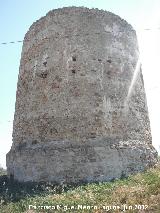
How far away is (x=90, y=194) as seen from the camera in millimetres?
8234

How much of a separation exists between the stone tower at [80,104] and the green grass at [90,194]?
543 millimetres

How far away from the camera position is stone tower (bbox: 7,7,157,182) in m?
10.1

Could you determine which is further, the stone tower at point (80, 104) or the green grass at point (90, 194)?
the stone tower at point (80, 104)

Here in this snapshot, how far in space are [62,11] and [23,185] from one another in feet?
19.7

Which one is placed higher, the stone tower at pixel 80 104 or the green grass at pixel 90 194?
the stone tower at pixel 80 104

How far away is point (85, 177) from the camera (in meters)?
9.78

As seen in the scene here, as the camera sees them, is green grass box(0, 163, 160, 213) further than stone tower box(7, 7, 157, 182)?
No

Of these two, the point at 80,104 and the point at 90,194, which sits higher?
the point at 80,104

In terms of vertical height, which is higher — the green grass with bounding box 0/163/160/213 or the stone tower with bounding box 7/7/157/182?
the stone tower with bounding box 7/7/157/182

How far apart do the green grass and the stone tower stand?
54 centimetres

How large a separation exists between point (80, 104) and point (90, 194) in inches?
126

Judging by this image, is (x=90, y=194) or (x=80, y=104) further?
(x=80, y=104)

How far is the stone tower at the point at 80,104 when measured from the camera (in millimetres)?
10055

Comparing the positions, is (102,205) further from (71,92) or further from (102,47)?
(102,47)
